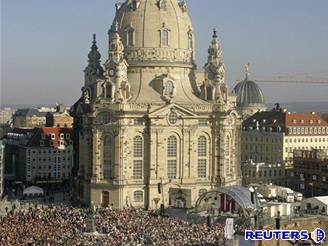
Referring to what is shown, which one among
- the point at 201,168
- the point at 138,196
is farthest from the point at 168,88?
the point at 138,196

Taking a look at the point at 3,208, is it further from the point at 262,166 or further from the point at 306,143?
the point at 306,143

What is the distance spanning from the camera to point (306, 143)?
127188 mm

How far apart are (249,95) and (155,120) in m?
71.1

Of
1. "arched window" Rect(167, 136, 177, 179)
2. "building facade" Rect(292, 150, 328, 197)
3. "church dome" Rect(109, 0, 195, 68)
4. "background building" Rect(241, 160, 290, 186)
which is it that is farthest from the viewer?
"background building" Rect(241, 160, 290, 186)

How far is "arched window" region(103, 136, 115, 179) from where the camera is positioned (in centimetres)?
9219

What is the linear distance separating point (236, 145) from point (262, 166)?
16.3m

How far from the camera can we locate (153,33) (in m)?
97.6

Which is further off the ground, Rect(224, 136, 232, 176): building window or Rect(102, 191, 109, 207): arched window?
Rect(224, 136, 232, 176): building window

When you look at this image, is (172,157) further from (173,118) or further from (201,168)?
(173,118)

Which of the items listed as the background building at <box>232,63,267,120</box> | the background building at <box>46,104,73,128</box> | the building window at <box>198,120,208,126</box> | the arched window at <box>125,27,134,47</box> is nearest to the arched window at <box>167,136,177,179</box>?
the building window at <box>198,120,208,126</box>

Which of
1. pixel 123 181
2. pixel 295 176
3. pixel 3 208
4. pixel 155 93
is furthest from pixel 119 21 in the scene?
pixel 295 176

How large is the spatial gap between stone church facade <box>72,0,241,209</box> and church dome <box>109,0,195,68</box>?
132 millimetres

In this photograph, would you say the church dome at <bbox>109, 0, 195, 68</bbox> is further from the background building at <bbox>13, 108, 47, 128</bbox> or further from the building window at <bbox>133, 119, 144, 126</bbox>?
the background building at <bbox>13, 108, 47, 128</bbox>

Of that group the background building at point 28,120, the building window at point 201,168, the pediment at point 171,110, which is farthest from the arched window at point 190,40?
the background building at point 28,120
